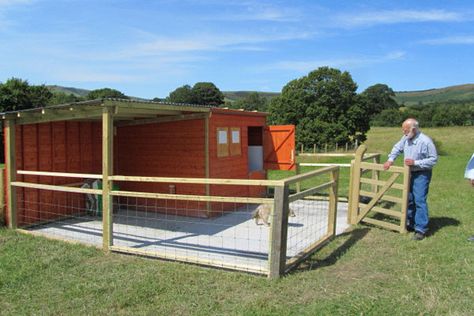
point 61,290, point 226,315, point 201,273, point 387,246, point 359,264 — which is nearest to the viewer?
point 226,315

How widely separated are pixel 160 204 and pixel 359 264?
4865 mm

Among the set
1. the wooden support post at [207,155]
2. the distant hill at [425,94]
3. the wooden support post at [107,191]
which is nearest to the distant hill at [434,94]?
the distant hill at [425,94]

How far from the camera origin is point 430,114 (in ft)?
178

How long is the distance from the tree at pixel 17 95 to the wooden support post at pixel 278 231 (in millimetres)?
25738

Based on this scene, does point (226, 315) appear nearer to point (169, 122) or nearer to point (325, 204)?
point (169, 122)

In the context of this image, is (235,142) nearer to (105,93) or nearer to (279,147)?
→ (279,147)

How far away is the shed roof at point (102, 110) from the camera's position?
603 centimetres

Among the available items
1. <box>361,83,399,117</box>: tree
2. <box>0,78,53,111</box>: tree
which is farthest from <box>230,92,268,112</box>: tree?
<box>0,78,53,111</box>: tree

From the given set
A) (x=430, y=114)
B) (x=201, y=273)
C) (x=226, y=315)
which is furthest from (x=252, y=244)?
(x=430, y=114)

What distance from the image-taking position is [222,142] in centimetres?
877

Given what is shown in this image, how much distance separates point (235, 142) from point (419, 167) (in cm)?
414

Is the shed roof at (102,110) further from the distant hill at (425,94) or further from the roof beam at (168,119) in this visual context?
the distant hill at (425,94)

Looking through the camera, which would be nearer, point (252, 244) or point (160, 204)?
point (252, 244)

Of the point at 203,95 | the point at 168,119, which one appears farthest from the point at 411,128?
the point at 203,95
